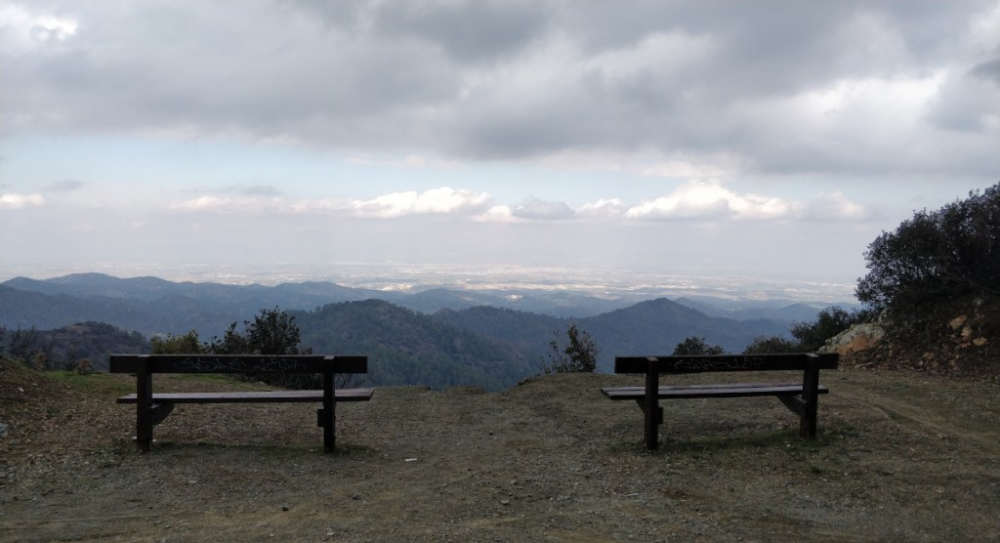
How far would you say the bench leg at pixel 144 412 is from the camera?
6.78 metres

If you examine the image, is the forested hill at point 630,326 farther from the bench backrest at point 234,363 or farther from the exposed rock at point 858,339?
the bench backrest at point 234,363

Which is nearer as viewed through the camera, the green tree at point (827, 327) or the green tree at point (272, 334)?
the green tree at point (827, 327)

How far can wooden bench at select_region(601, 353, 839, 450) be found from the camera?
679 centimetres

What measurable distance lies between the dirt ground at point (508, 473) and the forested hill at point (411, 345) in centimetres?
8864

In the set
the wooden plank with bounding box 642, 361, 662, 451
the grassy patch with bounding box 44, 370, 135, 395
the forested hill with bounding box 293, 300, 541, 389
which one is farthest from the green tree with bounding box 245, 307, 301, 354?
the forested hill with bounding box 293, 300, 541, 389

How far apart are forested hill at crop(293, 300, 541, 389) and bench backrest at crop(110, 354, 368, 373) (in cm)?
9029

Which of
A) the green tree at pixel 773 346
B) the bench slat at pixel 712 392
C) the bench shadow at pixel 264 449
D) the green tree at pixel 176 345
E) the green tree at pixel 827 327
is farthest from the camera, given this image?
the green tree at pixel 773 346

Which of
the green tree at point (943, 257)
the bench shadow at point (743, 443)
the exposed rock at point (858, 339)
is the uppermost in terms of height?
the green tree at point (943, 257)

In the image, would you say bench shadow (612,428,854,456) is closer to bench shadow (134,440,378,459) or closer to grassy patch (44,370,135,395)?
bench shadow (134,440,378,459)

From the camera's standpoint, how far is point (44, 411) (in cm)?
858

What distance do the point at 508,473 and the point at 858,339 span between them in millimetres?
12147

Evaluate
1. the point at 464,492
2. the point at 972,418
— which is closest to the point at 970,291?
the point at 972,418

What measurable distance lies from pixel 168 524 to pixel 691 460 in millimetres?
4728

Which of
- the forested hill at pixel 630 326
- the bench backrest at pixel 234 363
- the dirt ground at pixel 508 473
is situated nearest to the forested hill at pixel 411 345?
the forested hill at pixel 630 326
